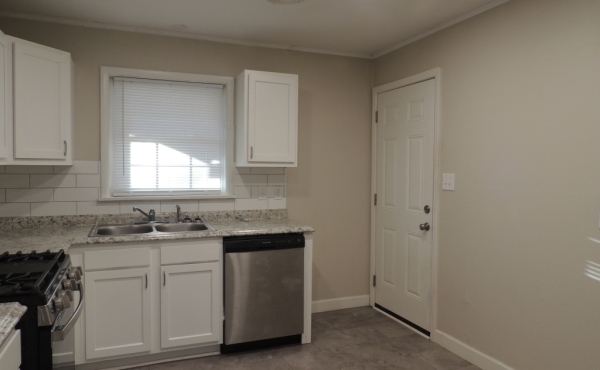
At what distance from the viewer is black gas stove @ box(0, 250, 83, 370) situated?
1580mm

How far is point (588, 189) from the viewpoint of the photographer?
2227 millimetres

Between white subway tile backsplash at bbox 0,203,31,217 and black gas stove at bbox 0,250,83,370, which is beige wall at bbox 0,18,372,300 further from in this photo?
black gas stove at bbox 0,250,83,370

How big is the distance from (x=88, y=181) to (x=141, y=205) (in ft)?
1.41

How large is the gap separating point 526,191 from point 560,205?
8.9 inches

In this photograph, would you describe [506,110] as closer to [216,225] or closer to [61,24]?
[216,225]

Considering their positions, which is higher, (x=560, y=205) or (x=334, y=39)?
(x=334, y=39)

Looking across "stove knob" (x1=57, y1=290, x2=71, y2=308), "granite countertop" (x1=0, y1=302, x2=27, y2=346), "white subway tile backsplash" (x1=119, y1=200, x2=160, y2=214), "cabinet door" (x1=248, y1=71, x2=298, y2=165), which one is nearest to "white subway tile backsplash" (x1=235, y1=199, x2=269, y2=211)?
"cabinet door" (x1=248, y1=71, x2=298, y2=165)

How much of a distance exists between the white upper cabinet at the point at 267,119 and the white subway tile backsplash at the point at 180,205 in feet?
1.77

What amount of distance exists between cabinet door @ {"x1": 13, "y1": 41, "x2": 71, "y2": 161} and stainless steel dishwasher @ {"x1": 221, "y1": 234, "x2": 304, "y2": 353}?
1.36m

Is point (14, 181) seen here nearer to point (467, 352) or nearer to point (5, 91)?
point (5, 91)

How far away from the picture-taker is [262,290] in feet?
10.1

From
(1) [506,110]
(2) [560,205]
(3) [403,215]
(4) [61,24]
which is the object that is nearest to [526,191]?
(2) [560,205]

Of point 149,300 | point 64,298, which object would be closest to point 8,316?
point 64,298

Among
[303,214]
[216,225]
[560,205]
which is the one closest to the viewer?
[560,205]
